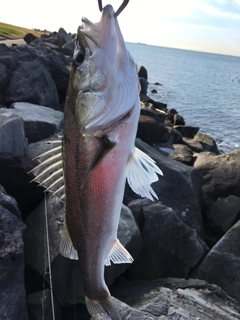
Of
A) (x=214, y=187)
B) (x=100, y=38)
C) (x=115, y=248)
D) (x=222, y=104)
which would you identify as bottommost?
(x=222, y=104)

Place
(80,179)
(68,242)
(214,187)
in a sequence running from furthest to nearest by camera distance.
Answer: (214,187)
(68,242)
(80,179)

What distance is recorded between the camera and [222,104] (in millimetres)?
36969

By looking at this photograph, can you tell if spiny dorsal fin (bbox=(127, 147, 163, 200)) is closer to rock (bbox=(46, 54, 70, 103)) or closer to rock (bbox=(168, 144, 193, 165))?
rock (bbox=(168, 144, 193, 165))

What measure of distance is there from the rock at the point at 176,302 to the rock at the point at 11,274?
977 millimetres

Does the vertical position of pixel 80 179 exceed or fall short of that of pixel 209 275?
it exceeds it

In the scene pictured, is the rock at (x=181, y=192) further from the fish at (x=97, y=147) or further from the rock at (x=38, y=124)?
the fish at (x=97, y=147)

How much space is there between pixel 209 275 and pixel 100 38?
405 cm

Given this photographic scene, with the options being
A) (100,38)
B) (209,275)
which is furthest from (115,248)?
(209,275)

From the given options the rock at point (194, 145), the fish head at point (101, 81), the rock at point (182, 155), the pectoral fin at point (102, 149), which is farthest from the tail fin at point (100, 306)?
the rock at point (194, 145)

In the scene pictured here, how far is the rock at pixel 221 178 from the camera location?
28.4ft

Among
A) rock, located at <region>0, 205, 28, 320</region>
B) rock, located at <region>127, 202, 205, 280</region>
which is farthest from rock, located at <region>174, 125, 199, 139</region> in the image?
rock, located at <region>0, 205, 28, 320</region>

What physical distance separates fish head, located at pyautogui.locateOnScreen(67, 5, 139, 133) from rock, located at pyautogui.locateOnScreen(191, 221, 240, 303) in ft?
12.1

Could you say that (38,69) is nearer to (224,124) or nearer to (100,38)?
(100,38)

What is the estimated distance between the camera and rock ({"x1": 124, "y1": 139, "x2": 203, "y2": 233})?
7.08m
